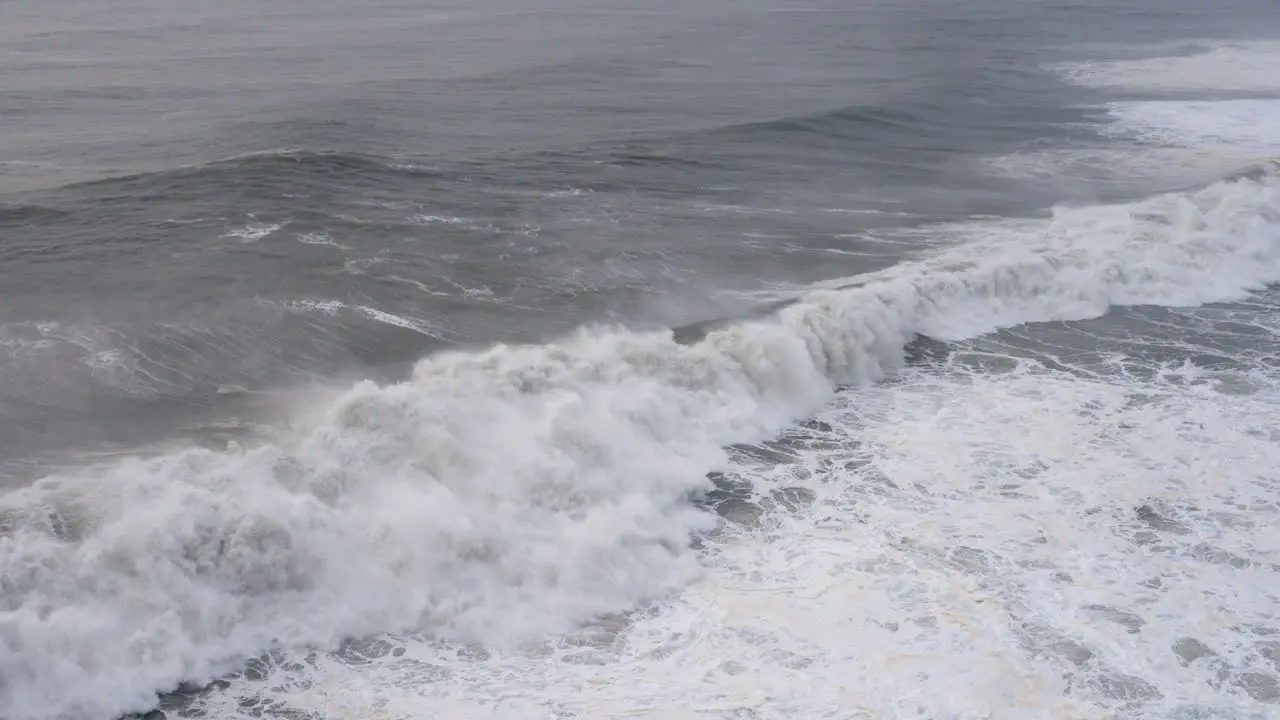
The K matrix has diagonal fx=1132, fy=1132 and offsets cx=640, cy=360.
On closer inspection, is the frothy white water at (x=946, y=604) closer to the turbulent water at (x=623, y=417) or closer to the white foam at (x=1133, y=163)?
the turbulent water at (x=623, y=417)

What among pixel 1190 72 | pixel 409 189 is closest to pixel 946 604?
pixel 409 189

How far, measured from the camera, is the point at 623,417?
45.6 ft

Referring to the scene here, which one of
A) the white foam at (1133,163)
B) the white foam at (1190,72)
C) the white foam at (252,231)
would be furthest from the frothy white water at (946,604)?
the white foam at (1190,72)

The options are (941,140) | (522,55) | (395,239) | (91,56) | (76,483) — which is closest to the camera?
(76,483)

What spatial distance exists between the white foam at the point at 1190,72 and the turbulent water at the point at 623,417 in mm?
11310

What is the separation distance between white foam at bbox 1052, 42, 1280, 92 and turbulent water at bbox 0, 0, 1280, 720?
11310mm

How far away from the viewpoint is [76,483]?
1143 centimetres

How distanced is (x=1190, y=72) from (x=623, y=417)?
37.1 m

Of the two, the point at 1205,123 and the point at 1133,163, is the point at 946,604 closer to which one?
the point at 1133,163

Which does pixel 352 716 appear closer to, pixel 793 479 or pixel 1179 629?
pixel 793 479

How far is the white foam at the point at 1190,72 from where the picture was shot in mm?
39125

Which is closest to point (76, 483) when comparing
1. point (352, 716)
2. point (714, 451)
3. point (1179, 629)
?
point (352, 716)

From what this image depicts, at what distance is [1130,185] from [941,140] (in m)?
5.12

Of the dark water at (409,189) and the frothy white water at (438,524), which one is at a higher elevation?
the dark water at (409,189)
